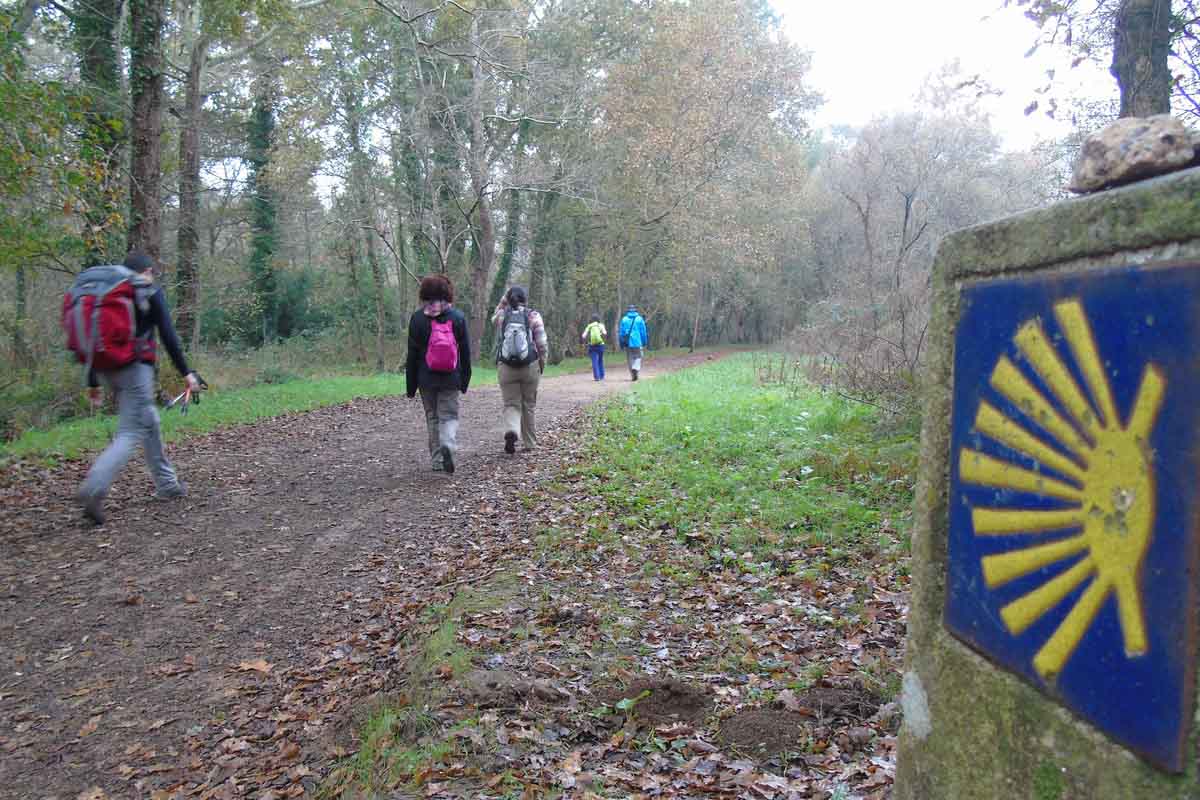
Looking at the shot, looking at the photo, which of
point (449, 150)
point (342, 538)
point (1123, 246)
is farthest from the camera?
point (449, 150)

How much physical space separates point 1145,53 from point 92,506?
30.4ft

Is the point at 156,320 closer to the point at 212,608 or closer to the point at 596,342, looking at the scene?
the point at 212,608

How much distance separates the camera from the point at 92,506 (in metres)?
6.50

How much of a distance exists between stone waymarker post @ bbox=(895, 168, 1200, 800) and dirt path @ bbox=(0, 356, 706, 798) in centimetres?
293

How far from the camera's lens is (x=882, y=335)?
9148 mm

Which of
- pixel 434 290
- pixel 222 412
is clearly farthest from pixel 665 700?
pixel 222 412

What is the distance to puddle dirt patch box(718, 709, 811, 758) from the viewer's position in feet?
10.6

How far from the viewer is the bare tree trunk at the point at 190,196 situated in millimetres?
17484

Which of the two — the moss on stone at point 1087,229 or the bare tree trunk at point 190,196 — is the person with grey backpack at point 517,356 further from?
the bare tree trunk at point 190,196

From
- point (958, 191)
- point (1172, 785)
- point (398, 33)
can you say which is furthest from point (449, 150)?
point (1172, 785)

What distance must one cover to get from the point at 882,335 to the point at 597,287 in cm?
2425

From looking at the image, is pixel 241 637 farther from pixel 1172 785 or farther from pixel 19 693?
pixel 1172 785

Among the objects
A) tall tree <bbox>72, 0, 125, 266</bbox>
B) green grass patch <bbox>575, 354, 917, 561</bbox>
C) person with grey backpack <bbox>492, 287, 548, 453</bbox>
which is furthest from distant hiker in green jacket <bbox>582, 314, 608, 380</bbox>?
tall tree <bbox>72, 0, 125, 266</bbox>

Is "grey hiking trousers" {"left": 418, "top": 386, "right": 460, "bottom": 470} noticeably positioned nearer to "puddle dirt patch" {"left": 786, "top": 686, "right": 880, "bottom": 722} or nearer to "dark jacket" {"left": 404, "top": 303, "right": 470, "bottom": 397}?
"dark jacket" {"left": 404, "top": 303, "right": 470, "bottom": 397}
